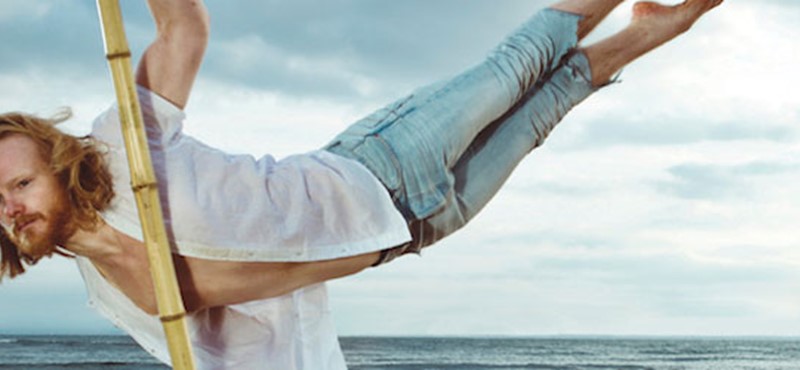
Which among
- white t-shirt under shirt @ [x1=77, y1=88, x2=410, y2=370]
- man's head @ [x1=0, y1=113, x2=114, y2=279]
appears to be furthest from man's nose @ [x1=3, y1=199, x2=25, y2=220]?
white t-shirt under shirt @ [x1=77, y1=88, x2=410, y2=370]

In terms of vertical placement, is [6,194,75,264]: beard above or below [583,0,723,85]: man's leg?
below

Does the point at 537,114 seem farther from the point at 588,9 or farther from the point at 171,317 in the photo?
the point at 171,317

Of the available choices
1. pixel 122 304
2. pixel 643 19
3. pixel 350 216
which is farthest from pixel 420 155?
pixel 643 19

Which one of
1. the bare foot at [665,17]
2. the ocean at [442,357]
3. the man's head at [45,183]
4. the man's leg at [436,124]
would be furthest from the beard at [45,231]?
the ocean at [442,357]

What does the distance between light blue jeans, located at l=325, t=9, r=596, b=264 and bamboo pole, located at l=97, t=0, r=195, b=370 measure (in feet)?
1.28

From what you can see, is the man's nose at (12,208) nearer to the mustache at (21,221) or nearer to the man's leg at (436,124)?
the mustache at (21,221)

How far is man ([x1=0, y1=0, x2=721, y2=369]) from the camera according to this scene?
161 cm

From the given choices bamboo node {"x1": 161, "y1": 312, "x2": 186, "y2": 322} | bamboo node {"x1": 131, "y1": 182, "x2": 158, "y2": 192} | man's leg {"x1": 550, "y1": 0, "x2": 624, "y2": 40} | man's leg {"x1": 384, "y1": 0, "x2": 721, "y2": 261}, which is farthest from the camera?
man's leg {"x1": 550, "y1": 0, "x2": 624, "y2": 40}

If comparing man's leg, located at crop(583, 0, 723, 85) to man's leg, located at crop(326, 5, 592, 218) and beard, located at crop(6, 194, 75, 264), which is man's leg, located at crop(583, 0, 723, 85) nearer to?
man's leg, located at crop(326, 5, 592, 218)

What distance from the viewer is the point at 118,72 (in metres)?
1.63

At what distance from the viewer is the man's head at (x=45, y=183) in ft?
5.17

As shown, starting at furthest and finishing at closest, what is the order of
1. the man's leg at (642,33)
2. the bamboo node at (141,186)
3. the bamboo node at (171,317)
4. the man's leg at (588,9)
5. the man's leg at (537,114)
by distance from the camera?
1. the man's leg at (642,33)
2. the man's leg at (588,9)
3. the man's leg at (537,114)
4. the bamboo node at (171,317)
5. the bamboo node at (141,186)

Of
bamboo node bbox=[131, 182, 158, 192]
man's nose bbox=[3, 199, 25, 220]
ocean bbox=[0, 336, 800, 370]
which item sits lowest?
ocean bbox=[0, 336, 800, 370]

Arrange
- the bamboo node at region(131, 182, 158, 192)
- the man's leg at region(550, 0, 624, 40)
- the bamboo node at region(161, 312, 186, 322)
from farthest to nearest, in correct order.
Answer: the man's leg at region(550, 0, 624, 40) < the bamboo node at region(161, 312, 186, 322) < the bamboo node at region(131, 182, 158, 192)
